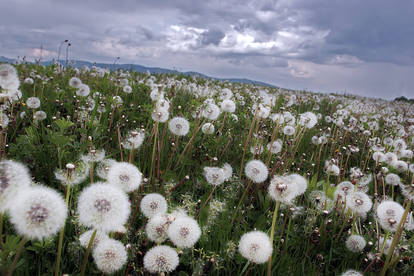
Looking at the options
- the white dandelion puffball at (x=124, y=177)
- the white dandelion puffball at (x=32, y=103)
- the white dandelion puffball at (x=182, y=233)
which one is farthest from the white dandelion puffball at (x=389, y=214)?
the white dandelion puffball at (x=32, y=103)

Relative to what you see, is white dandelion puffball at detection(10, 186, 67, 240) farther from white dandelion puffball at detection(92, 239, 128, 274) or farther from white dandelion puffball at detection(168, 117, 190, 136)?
white dandelion puffball at detection(168, 117, 190, 136)

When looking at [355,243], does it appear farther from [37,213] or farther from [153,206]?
[37,213]

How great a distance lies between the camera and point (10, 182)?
1.27 meters

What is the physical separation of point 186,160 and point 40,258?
183 cm

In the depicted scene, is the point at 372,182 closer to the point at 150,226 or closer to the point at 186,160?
the point at 186,160

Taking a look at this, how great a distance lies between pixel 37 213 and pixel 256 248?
3.70 feet

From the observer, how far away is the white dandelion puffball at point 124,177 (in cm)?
178

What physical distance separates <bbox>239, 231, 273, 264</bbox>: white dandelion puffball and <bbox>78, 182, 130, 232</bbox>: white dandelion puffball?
0.73m

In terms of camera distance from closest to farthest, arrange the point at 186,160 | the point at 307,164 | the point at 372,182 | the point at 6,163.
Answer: the point at 6,163
the point at 186,160
the point at 372,182
the point at 307,164

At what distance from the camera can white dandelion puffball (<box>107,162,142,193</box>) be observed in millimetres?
1779

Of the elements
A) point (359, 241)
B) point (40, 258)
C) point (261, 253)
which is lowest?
point (40, 258)

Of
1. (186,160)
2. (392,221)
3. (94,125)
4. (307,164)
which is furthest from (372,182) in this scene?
(94,125)

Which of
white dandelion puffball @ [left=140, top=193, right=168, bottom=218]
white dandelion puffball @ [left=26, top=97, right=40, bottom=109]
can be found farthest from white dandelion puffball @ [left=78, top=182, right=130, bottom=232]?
white dandelion puffball @ [left=26, top=97, right=40, bottom=109]

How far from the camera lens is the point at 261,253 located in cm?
165
